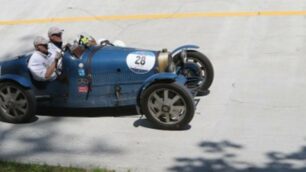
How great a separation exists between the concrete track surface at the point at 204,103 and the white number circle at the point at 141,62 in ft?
2.19

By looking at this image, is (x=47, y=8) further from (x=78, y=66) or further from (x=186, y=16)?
(x=78, y=66)

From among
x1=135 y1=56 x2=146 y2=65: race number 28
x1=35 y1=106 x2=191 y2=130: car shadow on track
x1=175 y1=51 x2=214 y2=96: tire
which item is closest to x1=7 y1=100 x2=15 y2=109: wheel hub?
x1=35 y1=106 x2=191 y2=130: car shadow on track

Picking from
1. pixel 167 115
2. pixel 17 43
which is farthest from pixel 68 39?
pixel 167 115

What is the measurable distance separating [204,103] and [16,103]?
2.30m

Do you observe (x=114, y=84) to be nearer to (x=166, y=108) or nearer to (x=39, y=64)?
(x=166, y=108)

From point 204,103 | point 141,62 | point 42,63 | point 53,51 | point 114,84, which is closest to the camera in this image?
point 141,62

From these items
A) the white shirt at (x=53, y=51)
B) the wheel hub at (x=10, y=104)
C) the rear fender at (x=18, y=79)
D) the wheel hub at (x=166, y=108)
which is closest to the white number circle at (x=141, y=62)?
the wheel hub at (x=166, y=108)

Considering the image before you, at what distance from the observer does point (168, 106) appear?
7.47 m

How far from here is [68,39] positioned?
10.8 m

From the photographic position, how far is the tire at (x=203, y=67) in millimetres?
8273

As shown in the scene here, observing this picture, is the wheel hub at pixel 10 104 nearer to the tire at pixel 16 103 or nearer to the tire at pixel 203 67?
the tire at pixel 16 103

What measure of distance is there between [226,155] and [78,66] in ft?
6.80

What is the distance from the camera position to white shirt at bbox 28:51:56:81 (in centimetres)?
788

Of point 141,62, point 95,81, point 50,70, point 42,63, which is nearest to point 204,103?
point 141,62
